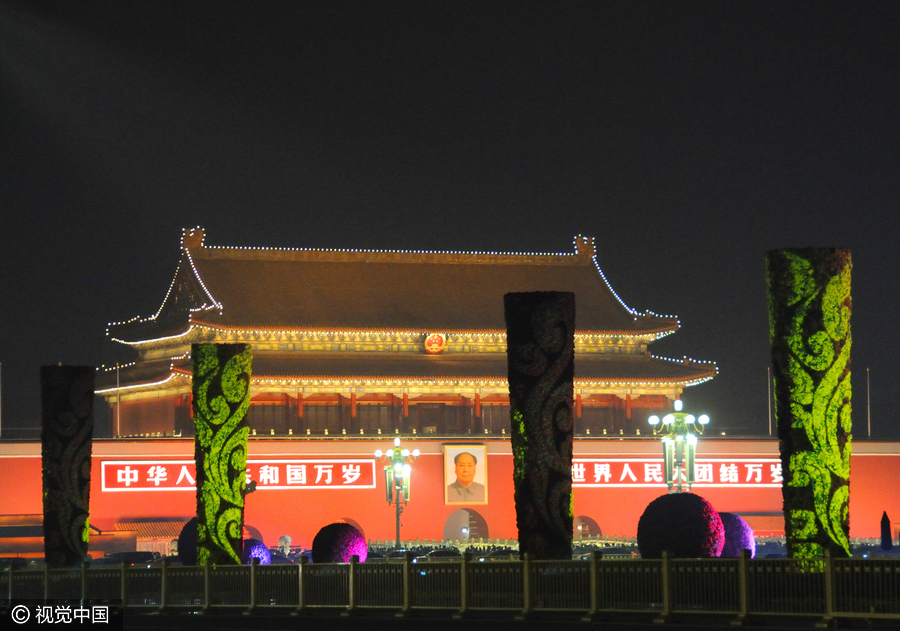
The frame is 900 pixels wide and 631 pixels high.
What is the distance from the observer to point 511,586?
748 inches

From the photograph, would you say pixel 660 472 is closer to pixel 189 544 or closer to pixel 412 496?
pixel 412 496

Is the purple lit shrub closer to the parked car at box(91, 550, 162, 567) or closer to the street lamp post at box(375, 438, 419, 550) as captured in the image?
the parked car at box(91, 550, 162, 567)

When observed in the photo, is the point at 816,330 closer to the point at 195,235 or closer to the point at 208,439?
the point at 208,439

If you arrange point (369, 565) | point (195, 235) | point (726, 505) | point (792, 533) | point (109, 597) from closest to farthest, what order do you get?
point (792, 533) < point (369, 565) < point (109, 597) < point (726, 505) < point (195, 235)

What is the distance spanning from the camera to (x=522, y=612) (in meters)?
18.7

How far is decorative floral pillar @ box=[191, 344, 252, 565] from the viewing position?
81.6ft

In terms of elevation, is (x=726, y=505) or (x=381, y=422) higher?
(x=381, y=422)

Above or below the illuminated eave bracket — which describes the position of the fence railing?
below

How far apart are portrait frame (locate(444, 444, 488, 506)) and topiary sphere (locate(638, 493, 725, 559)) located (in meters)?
A: 21.4

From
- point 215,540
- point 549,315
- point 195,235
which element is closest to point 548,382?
point 549,315

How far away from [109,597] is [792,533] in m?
11.4

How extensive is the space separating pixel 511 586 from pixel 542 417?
3.07 metres

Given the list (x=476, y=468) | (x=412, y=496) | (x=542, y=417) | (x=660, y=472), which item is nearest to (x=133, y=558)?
(x=412, y=496)

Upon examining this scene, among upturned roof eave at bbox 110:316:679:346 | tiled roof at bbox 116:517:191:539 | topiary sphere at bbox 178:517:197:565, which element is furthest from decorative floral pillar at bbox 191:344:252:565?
upturned roof eave at bbox 110:316:679:346
